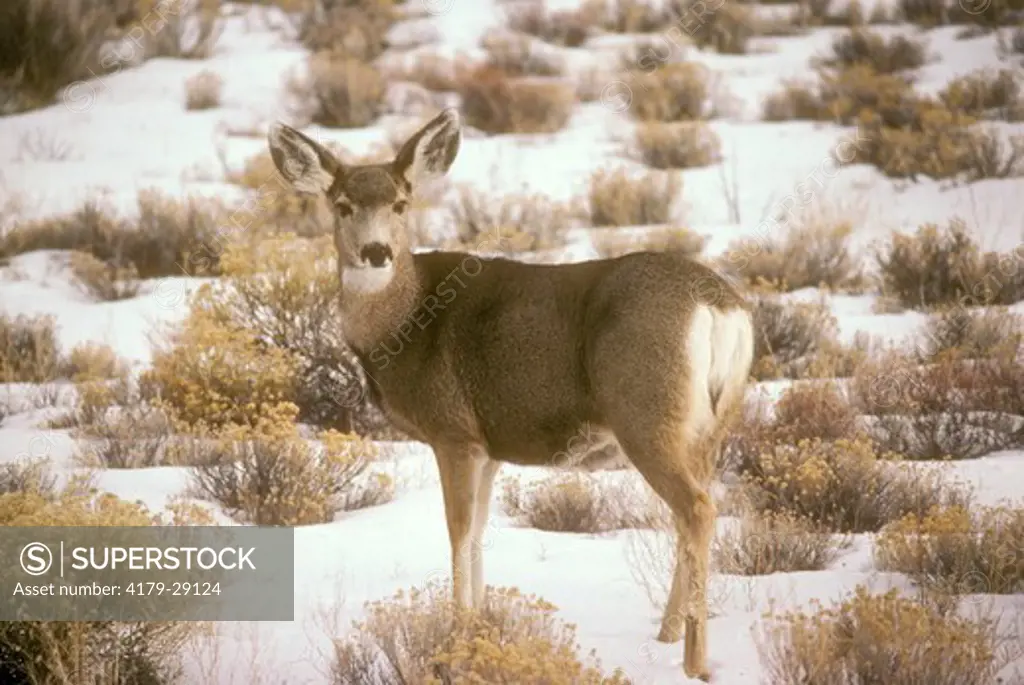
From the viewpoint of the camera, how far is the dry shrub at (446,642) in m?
6.03

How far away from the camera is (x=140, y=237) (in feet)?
47.2

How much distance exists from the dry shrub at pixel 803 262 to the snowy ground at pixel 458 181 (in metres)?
0.28

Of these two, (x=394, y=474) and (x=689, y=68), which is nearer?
(x=394, y=474)

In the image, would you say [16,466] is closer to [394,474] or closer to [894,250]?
[394,474]

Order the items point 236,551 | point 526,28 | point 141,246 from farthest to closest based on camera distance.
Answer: point 526,28
point 141,246
point 236,551

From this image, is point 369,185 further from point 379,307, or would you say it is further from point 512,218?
point 512,218

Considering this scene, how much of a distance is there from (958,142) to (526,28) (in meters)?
8.03

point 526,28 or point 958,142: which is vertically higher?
point 526,28

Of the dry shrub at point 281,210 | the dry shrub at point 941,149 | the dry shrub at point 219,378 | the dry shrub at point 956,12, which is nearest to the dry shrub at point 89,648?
the dry shrub at point 219,378

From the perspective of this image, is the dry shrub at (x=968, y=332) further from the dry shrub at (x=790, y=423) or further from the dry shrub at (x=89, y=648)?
the dry shrub at (x=89, y=648)

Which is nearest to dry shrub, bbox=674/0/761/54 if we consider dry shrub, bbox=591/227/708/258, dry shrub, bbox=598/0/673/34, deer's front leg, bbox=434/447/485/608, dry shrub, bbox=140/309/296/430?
dry shrub, bbox=598/0/673/34

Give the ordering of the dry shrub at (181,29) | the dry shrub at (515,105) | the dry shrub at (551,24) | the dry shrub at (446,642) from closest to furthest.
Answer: the dry shrub at (446,642), the dry shrub at (515,105), the dry shrub at (181,29), the dry shrub at (551,24)

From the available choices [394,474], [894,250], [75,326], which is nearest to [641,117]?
[894,250]

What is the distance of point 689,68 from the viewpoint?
18875 mm
